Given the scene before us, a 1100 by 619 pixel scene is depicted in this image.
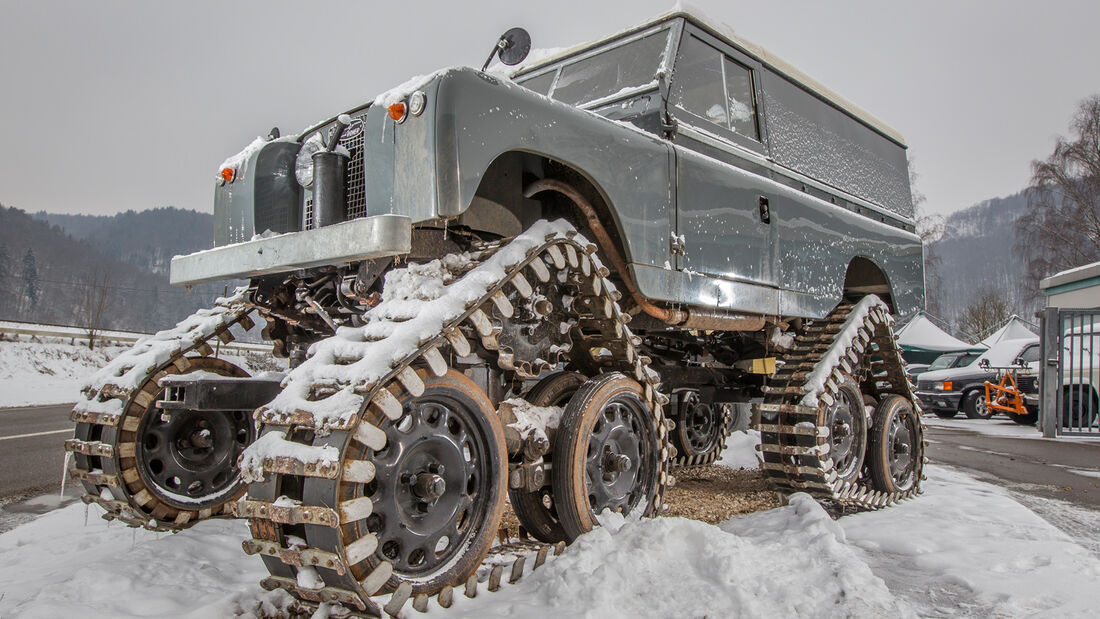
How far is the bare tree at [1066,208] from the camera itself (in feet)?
101

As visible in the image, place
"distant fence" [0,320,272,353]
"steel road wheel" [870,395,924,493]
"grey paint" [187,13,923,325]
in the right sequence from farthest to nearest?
"distant fence" [0,320,272,353], "steel road wheel" [870,395,924,493], "grey paint" [187,13,923,325]

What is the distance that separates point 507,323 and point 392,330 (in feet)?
2.36

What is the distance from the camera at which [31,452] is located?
7.46 meters

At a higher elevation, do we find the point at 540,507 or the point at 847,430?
the point at 847,430

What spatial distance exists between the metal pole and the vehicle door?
1092 centimetres

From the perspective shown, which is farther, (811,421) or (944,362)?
(944,362)

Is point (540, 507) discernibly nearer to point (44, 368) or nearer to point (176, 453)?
point (176, 453)

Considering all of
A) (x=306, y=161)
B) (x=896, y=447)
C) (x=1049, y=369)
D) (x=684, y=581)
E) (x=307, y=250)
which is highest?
(x=306, y=161)

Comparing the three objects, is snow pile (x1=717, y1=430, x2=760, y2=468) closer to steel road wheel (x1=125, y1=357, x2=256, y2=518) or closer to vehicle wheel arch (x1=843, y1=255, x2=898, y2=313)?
vehicle wheel arch (x1=843, y1=255, x2=898, y2=313)

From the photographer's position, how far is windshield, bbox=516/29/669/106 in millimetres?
4496

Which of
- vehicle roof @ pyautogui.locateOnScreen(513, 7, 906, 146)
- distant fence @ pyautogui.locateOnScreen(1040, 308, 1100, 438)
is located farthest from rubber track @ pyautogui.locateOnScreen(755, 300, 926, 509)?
distant fence @ pyautogui.locateOnScreen(1040, 308, 1100, 438)

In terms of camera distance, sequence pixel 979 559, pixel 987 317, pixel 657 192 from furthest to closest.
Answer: pixel 987 317 < pixel 657 192 < pixel 979 559

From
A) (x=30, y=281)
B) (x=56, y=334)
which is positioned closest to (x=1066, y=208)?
(x=56, y=334)

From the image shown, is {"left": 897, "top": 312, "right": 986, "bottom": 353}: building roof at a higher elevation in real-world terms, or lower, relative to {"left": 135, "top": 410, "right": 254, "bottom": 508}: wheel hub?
higher
